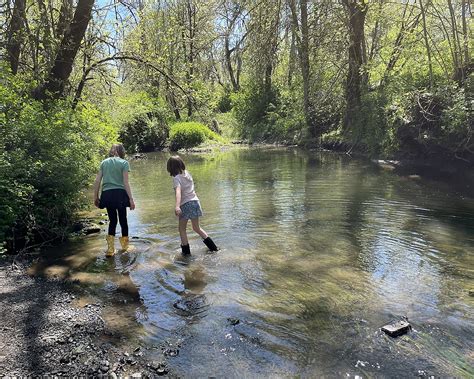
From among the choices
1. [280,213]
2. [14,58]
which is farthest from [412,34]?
[14,58]

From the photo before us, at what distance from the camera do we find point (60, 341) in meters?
4.57

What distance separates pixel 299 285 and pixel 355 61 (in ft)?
62.5

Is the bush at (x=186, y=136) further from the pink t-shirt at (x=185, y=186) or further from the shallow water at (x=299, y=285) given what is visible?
the pink t-shirt at (x=185, y=186)

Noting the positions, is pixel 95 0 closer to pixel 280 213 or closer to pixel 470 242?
pixel 280 213

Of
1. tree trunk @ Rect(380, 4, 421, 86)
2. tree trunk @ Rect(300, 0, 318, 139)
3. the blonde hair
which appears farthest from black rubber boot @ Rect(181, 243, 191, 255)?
tree trunk @ Rect(300, 0, 318, 139)

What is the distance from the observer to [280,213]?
10969 mm

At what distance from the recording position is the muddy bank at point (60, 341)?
412 cm

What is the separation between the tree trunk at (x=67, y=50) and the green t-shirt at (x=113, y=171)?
14.2 ft

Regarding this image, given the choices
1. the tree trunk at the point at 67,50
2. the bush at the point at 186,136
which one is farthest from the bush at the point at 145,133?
the tree trunk at the point at 67,50

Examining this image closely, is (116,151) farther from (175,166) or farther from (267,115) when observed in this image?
(267,115)

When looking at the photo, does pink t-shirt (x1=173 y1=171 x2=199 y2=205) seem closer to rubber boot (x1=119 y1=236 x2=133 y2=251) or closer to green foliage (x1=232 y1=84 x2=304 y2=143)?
rubber boot (x1=119 y1=236 x2=133 y2=251)

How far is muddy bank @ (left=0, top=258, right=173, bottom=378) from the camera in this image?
4.12 meters

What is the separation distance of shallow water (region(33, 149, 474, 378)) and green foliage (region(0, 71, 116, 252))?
844 mm

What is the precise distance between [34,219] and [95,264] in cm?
154
